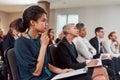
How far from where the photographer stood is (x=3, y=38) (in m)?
3.54

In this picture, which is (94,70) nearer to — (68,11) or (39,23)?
(39,23)

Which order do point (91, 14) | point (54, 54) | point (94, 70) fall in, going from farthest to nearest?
point (91, 14) < point (54, 54) < point (94, 70)

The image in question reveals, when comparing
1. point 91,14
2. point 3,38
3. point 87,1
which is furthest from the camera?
point 91,14

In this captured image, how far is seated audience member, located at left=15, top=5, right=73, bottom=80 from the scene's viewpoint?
5.27ft

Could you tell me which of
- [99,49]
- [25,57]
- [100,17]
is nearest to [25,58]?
[25,57]

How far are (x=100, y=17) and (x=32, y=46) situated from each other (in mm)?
7150

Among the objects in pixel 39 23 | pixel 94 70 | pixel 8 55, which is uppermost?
pixel 39 23

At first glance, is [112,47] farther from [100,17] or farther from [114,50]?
[100,17]

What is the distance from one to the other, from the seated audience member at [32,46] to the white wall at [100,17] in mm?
6750

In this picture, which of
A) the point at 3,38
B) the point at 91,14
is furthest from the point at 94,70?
the point at 91,14

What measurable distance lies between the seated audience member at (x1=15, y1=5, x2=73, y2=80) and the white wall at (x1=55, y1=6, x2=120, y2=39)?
6.75m

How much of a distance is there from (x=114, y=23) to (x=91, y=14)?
3.21 ft

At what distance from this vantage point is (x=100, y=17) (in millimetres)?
8523

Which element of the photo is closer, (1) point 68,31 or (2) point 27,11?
(2) point 27,11
